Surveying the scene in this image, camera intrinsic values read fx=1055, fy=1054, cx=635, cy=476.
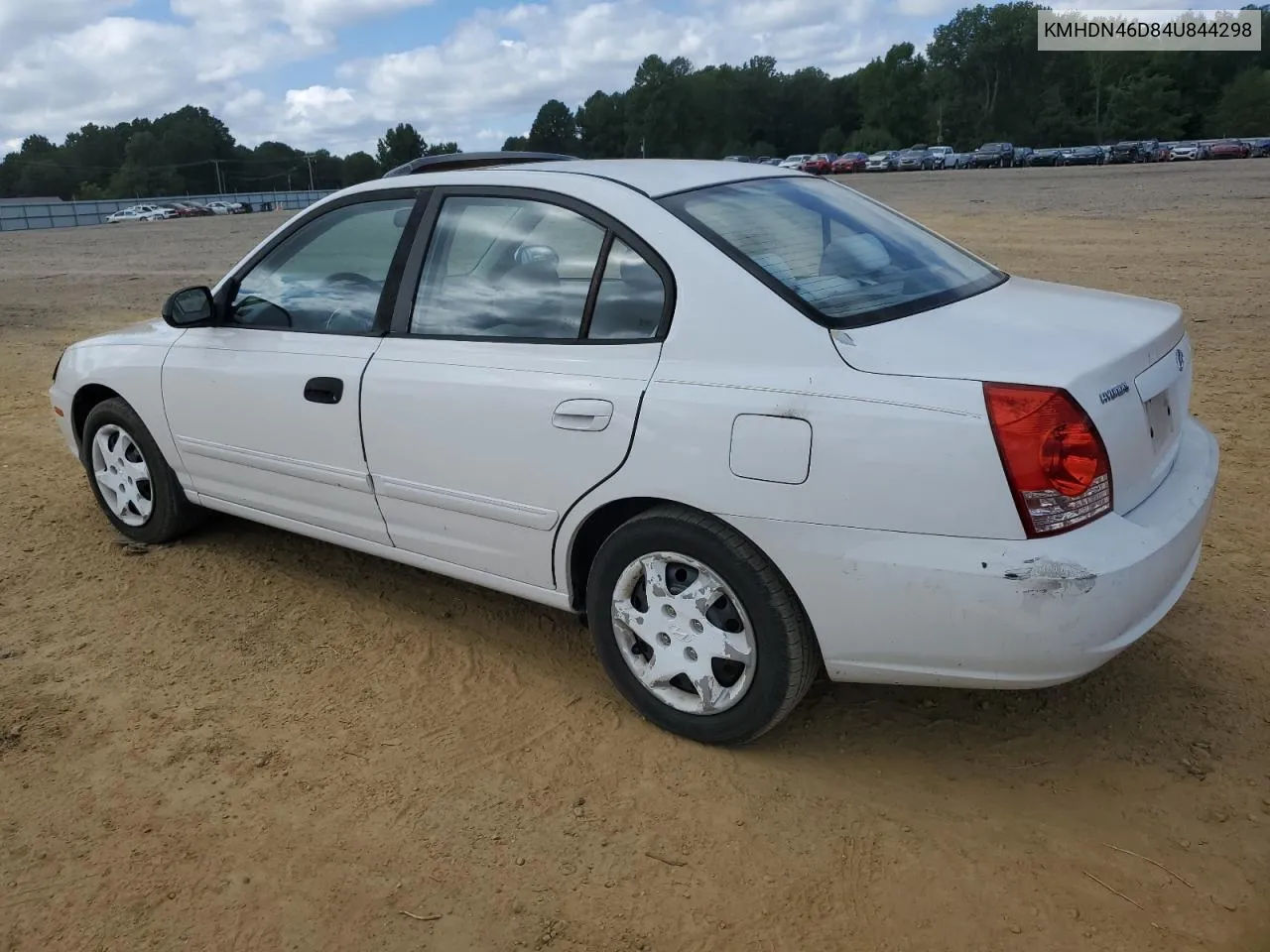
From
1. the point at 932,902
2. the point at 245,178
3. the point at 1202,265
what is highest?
the point at 245,178

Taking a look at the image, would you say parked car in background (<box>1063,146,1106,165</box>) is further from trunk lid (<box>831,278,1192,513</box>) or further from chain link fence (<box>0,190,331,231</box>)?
trunk lid (<box>831,278,1192,513</box>)

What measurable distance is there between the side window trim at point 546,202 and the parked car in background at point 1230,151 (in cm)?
5647

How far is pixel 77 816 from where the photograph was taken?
295cm

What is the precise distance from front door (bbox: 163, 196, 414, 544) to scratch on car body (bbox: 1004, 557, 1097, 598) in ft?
7.25

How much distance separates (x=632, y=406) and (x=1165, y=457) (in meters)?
1.50

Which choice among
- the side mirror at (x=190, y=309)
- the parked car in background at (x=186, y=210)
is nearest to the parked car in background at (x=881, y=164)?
the parked car in background at (x=186, y=210)

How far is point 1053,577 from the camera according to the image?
2.49m

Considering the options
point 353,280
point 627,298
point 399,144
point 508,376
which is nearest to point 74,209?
point 399,144

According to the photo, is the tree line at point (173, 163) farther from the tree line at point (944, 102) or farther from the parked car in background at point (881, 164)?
the parked car in background at point (881, 164)

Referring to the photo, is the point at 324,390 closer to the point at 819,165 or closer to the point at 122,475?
the point at 122,475

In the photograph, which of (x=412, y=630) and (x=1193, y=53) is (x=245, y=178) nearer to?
(x=1193, y=53)

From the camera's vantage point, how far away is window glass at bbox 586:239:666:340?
10.1 ft

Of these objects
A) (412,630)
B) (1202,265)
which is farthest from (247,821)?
(1202,265)

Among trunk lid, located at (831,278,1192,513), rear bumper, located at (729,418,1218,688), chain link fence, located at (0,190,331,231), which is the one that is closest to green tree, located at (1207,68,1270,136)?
chain link fence, located at (0,190,331,231)
